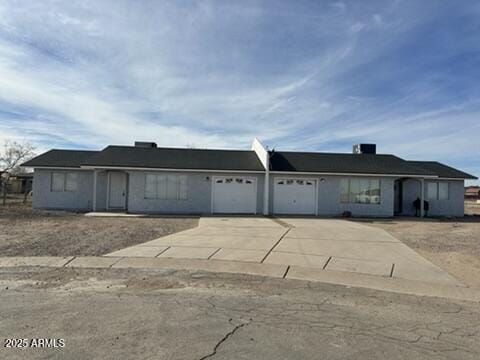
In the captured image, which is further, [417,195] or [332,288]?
[417,195]

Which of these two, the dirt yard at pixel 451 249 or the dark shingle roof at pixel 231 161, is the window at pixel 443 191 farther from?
the dirt yard at pixel 451 249

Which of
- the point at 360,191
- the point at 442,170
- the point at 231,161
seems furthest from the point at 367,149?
the point at 231,161

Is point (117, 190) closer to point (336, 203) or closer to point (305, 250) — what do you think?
point (336, 203)

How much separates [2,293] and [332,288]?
5798mm

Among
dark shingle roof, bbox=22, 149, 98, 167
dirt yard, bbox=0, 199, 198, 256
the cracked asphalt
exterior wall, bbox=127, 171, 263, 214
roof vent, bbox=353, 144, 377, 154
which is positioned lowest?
the cracked asphalt

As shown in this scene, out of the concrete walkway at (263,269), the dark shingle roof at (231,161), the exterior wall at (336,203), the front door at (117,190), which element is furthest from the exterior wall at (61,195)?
the concrete walkway at (263,269)

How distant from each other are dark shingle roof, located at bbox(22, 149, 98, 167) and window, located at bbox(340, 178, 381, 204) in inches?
651

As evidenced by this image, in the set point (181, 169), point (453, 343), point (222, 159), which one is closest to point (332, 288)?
point (453, 343)

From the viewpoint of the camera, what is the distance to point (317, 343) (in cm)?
396

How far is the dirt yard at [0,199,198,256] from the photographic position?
9.15 m

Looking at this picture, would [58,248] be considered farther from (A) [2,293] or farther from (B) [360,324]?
(B) [360,324]

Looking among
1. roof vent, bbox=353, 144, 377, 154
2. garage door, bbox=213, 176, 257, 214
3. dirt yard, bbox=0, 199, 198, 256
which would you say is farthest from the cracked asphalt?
roof vent, bbox=353, 144, 377, 154

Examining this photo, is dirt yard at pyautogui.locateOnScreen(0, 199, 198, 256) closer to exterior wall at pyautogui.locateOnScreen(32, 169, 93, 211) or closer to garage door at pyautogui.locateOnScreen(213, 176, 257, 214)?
exterior wall at pyautogui.locateOnScreen(32, 169, 93, 211)

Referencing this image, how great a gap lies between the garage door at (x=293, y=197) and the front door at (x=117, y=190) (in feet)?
31.0
